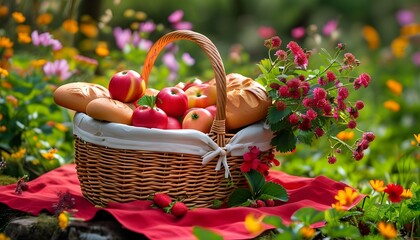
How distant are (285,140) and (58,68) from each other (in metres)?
1.56

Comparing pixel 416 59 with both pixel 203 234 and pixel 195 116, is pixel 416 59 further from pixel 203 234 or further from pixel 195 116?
pixel 203 234

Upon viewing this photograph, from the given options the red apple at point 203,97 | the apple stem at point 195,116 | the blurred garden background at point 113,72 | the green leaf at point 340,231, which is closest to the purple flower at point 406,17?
the blurred garden background at point 113,72

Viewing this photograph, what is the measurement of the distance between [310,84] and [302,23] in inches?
234

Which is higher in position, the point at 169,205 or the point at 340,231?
the point at 340,231

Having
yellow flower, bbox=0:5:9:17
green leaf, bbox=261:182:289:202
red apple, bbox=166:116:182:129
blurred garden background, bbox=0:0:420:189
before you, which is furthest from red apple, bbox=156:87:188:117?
yellow flower, bbox=0:5:9:17

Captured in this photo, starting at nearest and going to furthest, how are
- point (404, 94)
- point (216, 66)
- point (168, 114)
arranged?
point (216, 66) → point (168, 114) → point (404, 94)

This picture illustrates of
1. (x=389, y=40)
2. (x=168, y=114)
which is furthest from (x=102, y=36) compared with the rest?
(x=168, y=114)

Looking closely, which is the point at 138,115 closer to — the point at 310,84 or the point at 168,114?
the point at 168,114

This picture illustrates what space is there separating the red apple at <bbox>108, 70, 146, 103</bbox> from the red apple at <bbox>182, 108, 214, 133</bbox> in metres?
0.22

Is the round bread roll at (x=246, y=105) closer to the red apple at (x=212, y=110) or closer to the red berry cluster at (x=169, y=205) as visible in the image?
the red apple at (x=212, y=110)

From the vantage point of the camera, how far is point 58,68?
3.68 m

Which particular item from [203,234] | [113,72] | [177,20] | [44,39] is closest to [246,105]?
[203,234]

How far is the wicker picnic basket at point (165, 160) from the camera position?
2420 mm

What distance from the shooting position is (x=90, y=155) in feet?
8.41
